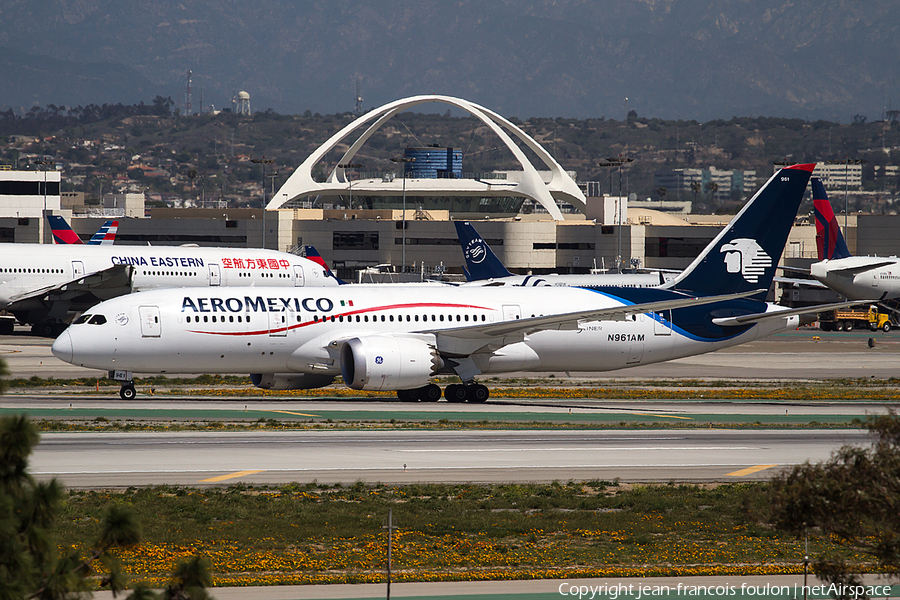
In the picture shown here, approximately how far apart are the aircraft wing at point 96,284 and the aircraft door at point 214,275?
23.8ft

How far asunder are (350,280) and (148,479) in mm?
102636

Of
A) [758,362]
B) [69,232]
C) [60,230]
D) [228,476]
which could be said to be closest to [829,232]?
[758,362]

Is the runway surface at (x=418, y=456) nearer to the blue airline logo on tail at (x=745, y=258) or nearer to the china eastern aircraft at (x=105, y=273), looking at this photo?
the blue airline logo on tail at (x=745, y=258)

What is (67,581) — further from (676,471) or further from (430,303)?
(430,303)

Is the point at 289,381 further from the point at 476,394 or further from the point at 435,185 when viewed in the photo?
the point at 435,185

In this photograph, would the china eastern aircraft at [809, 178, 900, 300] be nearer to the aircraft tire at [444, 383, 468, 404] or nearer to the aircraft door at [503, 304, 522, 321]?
the aircraft door at [503, 304, 522, 321]

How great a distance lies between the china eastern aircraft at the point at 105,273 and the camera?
65.2m

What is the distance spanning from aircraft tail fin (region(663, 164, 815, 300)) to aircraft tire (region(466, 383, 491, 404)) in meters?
9.51

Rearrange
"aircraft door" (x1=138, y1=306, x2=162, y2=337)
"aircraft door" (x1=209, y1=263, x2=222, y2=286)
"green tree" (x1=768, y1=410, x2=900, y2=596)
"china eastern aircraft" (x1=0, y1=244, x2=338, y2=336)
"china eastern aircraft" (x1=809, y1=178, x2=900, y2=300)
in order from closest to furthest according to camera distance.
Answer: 1. "green tree" (x1=768, y1=410, x2=900, y2=596)
2. "aircraft door" (x1=138, y1=306, x2=162, y2=337)
3. "china eastern aircraft" (x1=0, y1=244, x2=338, y2=336)
4. "aircraft door" (x1=209, y1=263, x2=222, y2=286)
5. "china eastern aircraft" (x1=809, y1=178, x2=900, y2=300)

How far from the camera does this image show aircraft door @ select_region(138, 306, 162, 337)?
119 feet

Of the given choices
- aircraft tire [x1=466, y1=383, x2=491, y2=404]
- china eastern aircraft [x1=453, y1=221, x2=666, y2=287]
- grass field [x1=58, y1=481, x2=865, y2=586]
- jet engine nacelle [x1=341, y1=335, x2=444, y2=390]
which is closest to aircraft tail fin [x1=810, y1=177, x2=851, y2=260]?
china eastern aircraft [x1=453, y1=221, x2=666, y2=287]

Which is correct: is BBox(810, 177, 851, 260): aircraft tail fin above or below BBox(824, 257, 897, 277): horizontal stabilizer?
above

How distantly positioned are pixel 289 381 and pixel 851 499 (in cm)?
3039

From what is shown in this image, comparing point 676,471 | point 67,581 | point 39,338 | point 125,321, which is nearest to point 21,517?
point 67,581
